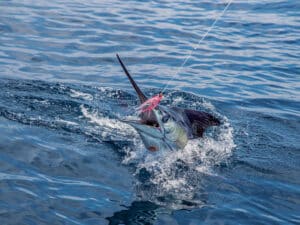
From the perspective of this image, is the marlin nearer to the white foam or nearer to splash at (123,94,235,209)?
splash at (123,94,235,209)

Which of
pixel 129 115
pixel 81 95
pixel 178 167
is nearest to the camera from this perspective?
pixel 178 167

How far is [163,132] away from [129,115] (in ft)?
3.79

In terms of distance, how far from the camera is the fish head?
6.18m

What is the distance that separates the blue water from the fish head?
278 millimetres

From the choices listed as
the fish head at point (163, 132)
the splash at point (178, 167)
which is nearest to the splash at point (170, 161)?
the splash at point (178, 167)

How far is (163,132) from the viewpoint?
6.27m

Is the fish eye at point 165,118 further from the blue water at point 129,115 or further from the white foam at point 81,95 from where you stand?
the white foam at point 81,95

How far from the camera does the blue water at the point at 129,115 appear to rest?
596 cm

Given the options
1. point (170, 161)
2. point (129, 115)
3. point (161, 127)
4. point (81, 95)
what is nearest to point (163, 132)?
point (161, 127)

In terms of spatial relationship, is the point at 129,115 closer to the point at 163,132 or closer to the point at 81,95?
the point at 163,132

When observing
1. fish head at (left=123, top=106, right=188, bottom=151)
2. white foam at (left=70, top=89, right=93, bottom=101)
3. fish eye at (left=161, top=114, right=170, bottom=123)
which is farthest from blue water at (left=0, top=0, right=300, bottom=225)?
fish eye at (left=161, top=114, right=170, bottom=123)

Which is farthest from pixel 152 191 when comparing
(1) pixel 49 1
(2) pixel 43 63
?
(1) pixel 49 1

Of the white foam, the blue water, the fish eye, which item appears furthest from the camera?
the white foam

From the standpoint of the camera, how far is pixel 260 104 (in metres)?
9.73
